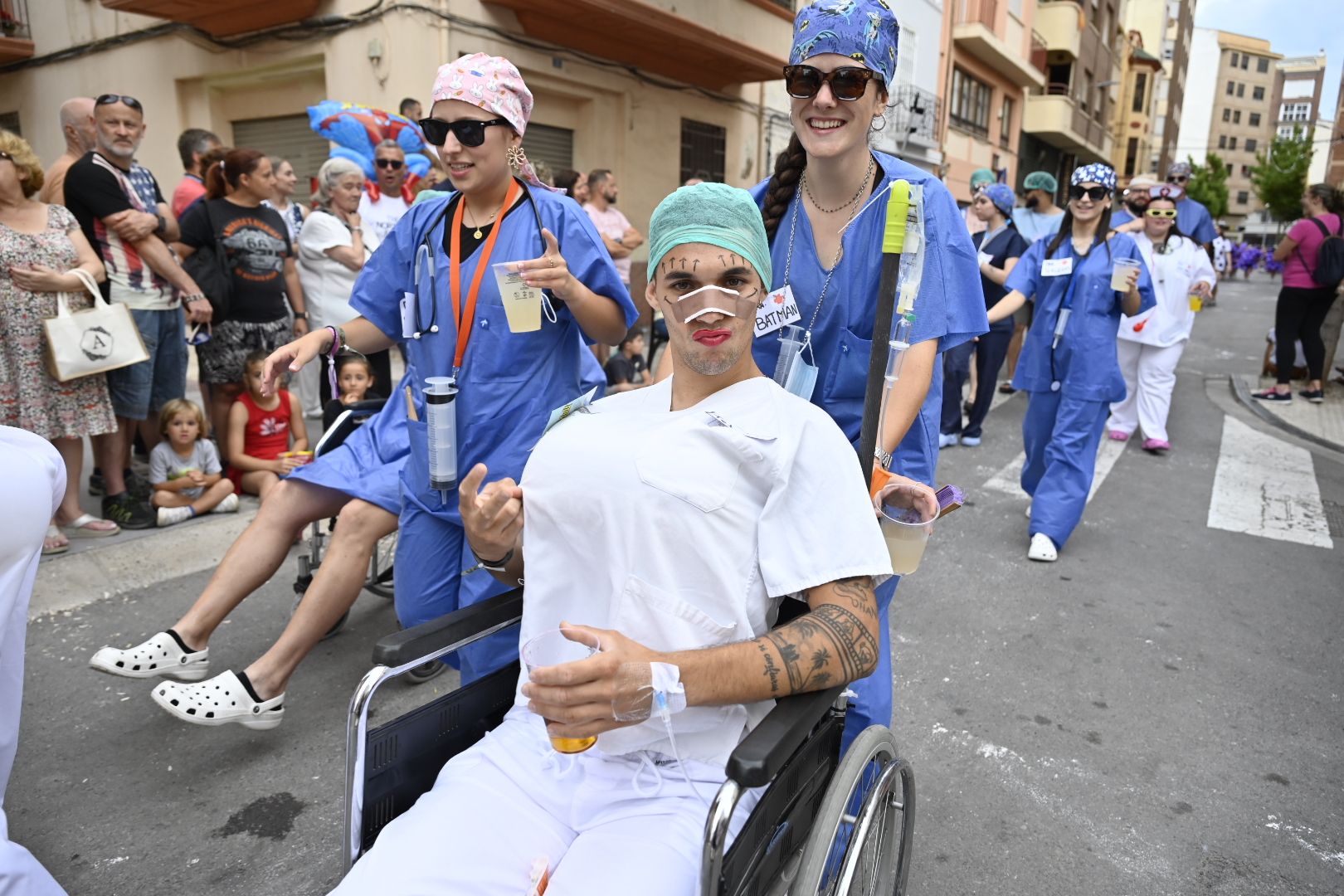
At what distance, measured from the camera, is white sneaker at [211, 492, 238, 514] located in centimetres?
475

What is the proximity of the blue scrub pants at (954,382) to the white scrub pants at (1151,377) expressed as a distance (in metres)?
1.18

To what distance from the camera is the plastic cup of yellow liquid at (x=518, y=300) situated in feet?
7.81

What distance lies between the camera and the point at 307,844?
245 cm

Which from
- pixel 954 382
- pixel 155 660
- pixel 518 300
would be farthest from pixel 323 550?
pixel 954 382

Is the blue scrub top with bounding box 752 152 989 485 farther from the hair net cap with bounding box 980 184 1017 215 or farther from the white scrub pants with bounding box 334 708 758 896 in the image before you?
the hair net cap with bounding box 980 184 1017 215

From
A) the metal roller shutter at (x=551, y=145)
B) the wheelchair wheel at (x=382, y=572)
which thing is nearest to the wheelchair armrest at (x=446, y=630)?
the wheelchair wheel at (x=382, y=572)

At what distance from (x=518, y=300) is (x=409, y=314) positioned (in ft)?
1.27

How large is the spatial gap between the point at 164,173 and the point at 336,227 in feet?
23.2

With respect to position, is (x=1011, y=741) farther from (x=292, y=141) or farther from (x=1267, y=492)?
(x=292, y=141)

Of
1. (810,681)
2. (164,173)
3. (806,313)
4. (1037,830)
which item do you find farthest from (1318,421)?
(164,173)

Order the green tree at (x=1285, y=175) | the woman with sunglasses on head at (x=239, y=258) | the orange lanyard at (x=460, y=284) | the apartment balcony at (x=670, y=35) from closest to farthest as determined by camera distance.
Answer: the orange lanyard at (x=460, y=284) < the woman with sunglasses on head at (x=239, y=258) < the apartment balcony at (x=670, y=35) < the green tree at (x=1285, y=175)

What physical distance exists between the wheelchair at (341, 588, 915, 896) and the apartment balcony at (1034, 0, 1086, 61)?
30.8 m

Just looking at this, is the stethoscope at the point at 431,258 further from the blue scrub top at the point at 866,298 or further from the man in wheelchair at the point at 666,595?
the man in wheelchair at the point at 666,595

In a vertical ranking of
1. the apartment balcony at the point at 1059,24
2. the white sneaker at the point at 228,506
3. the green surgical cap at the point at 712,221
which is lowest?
the white sneaker at the point at 228,506
